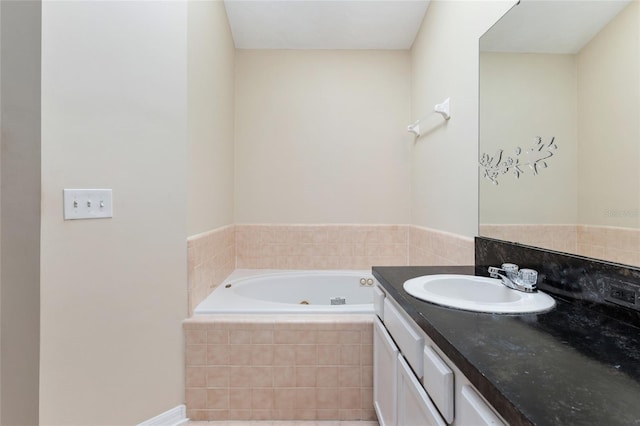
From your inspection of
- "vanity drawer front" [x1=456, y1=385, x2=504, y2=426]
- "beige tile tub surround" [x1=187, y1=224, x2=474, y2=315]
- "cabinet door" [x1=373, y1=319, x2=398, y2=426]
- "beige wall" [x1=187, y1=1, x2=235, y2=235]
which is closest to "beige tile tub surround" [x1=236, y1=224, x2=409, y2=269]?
"beige tile tub surround" [x1=187, y1=224, x2=474, y2=315]

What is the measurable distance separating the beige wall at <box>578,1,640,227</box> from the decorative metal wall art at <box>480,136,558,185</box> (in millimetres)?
131

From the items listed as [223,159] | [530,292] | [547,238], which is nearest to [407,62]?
[223,159]

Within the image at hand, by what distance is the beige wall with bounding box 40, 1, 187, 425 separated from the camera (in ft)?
3.88

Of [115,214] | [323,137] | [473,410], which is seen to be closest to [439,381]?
[473,410]

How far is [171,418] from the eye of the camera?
1.46 meters

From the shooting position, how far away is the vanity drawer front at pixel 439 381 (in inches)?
26.4

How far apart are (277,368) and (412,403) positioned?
2.67ft

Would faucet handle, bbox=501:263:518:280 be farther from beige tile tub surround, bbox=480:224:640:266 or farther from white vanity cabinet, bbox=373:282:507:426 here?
white vanity cabinet, bbox=373:282:507:426

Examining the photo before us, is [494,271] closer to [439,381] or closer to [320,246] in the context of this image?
[439,381]

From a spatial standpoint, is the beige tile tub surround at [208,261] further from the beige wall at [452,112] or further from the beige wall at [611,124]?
the beige wall at [611,124]

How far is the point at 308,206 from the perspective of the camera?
259 cm

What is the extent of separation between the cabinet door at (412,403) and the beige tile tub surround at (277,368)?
0.50 m

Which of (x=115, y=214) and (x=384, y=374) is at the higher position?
(x=115, y=214)

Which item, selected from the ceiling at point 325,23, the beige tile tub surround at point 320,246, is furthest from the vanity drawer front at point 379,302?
the ceiling at point 325,23
